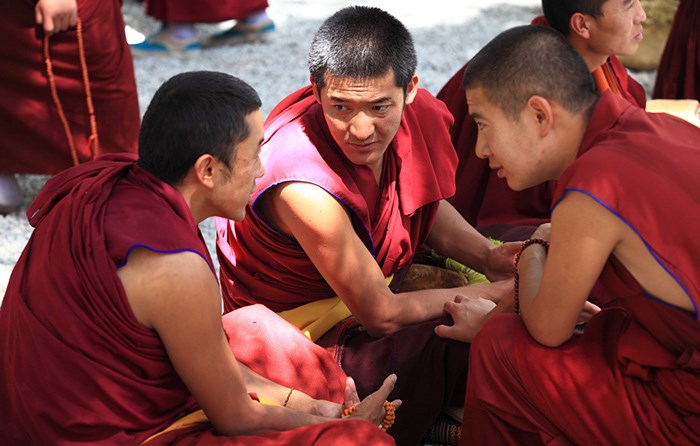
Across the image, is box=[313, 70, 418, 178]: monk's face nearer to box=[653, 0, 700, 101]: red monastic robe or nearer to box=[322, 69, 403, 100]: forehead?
box=[322, 69, 403, 100]: forehead

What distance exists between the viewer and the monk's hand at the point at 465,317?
3.23 meters

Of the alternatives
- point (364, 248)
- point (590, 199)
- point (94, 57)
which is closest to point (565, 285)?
point (590, 199)

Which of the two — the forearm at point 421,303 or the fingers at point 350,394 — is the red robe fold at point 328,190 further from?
the fingers at point 350,394

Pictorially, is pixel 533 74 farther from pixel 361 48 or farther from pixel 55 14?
pixel 55 14

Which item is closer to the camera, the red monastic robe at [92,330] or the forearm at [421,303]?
the red monastic robe at [92,330]

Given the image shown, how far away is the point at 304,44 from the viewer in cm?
732

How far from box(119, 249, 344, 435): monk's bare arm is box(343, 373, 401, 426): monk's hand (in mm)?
338

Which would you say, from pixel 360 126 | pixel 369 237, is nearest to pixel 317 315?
pixel 369 237

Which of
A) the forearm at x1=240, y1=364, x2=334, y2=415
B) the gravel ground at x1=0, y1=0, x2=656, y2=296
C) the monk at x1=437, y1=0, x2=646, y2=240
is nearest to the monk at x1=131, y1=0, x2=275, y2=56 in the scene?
the gravel ground at x1=0, y1=0, x2=656, y2=296

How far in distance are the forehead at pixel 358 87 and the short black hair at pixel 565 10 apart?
1.08 metres

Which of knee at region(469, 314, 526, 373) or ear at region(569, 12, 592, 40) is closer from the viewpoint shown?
knee at region(469, 314, 526, 373)

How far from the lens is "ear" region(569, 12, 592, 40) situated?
3.88 meters

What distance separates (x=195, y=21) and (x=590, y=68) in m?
3.90

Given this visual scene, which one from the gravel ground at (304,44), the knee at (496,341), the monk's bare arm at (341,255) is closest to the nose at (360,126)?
the monk's bare arm at (341,255)
